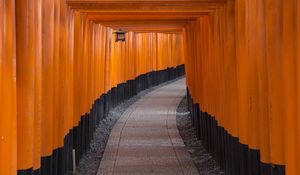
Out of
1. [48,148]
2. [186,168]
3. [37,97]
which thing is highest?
[37,97]

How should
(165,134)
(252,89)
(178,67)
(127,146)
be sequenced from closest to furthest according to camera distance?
(252,89) → (127,146) → (165,134) → (178,67)

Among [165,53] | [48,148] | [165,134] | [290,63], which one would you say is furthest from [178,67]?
[290,63]

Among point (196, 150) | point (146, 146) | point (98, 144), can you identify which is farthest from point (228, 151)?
point (98, 144)

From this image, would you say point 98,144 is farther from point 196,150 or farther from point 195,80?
point 195,80

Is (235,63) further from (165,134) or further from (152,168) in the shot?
(165,134)

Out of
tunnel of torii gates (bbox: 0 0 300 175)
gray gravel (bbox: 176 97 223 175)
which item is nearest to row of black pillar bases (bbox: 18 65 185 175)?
tunnel of torii gates (bbox: 0 0 300 175)

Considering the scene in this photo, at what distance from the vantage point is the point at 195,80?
704 inches

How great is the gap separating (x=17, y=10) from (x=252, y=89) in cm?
341

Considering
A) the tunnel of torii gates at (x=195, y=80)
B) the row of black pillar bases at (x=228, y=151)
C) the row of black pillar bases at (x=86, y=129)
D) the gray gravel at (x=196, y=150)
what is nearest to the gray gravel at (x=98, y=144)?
the row of black pillar bases at (x=86, y=129)

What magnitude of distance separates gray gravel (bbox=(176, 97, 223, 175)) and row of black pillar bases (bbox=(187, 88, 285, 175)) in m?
0.15

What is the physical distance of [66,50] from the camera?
36.5ft

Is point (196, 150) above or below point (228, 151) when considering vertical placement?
below

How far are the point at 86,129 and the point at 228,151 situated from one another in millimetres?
4952

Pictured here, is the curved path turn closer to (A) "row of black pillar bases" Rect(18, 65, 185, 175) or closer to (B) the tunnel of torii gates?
(A) "row of black pillar bases" Rect(18, 65, 185, 175)
